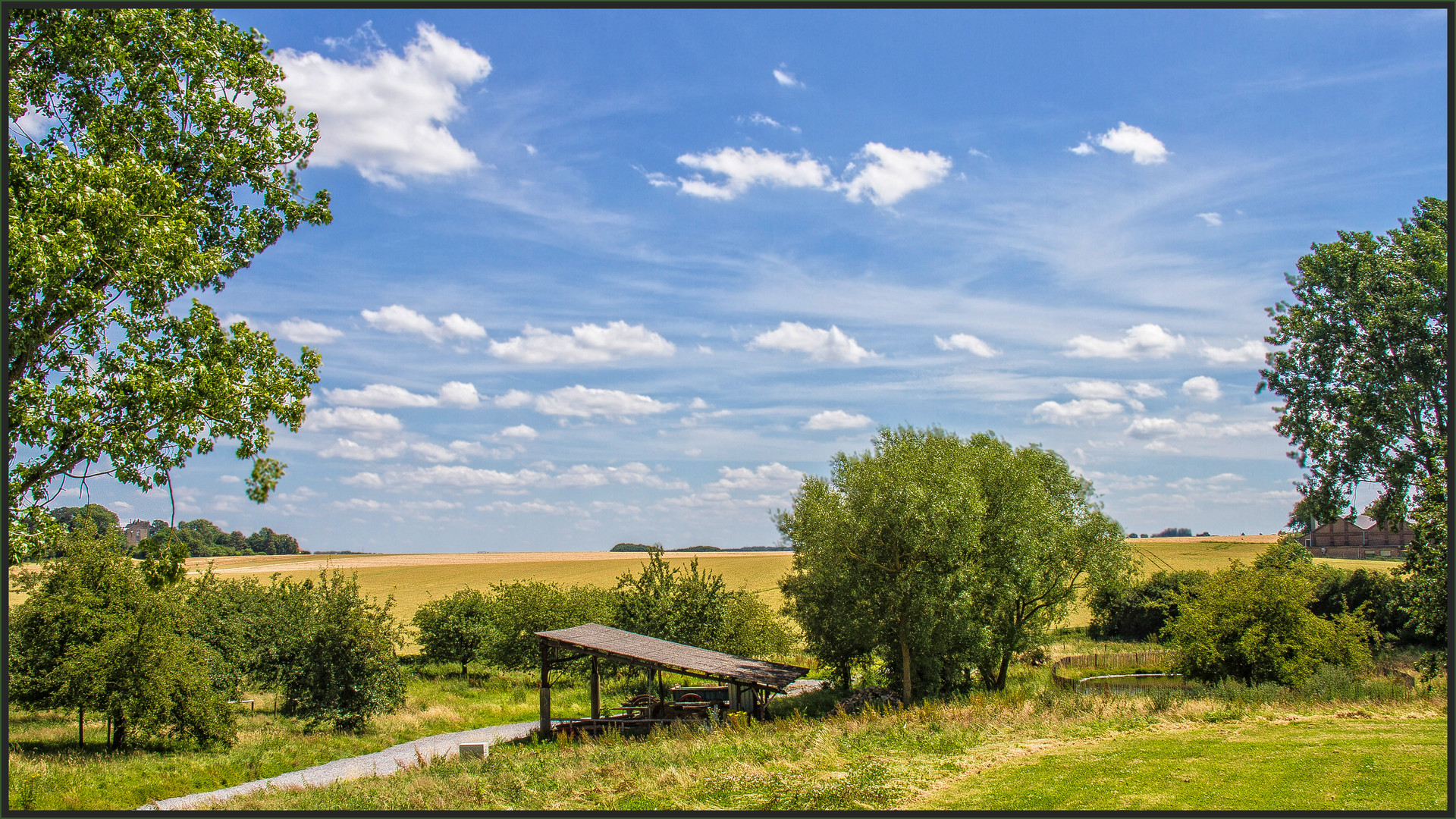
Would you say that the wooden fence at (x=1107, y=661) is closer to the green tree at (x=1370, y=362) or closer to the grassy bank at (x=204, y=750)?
the green tree at (x=1370, y=362)

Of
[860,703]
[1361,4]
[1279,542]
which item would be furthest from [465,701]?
[1361,4]

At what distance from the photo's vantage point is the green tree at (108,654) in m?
24.4

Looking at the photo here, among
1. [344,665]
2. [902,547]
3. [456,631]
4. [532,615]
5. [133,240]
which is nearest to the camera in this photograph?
[133,240]

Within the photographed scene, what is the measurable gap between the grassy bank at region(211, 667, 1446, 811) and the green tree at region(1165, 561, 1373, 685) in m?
3.20

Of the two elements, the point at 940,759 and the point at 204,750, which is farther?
the point at 204,750

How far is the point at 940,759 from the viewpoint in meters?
16.9

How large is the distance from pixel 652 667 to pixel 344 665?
13977mm

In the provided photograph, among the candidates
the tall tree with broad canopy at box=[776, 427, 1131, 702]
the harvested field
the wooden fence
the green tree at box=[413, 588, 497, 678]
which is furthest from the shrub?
the green tree at box=[413, 588, 497, 678]

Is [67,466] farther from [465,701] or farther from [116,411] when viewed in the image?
[465,701]

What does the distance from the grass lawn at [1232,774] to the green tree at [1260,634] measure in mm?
9162

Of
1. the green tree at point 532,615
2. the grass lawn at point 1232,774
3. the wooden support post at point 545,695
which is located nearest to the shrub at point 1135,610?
the green tree at point 532,615

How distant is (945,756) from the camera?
56.4ft

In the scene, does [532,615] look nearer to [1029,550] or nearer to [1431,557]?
[1029,550]

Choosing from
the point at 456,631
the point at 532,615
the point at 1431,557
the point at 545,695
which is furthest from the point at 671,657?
the point at 456,631
